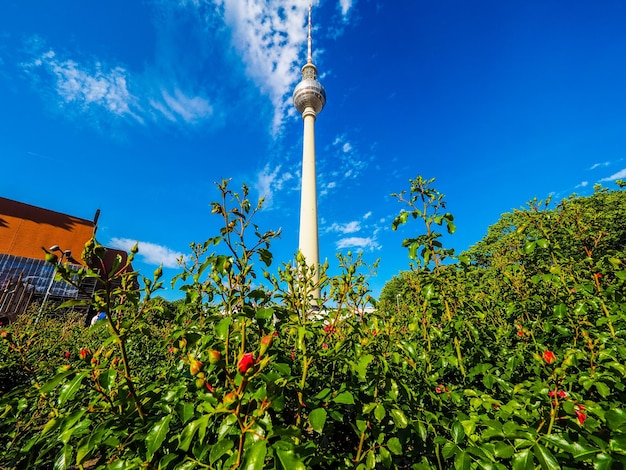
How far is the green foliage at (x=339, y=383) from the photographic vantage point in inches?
45.9

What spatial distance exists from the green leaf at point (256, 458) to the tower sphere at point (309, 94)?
49890mm

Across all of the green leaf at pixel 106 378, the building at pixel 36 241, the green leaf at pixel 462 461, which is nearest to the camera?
the green leaf at pixel 462 461

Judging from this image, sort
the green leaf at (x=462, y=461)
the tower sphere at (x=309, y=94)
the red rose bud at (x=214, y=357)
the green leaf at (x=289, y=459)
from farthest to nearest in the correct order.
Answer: the tower sphere at (x=309, y=94) < the green leaf at (x=462, y=461) < the red rose bud at (x=214, y=357) < the green leaf at (x=289, y=459)

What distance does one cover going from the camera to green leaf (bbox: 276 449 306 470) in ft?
3.03

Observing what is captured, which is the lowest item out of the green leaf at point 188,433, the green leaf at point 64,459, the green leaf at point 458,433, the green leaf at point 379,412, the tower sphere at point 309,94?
the green leaf at point 64,459

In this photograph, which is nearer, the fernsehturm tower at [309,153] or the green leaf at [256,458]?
the green leaf at [256,458]

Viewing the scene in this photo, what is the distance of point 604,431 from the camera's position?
1283 millimetres

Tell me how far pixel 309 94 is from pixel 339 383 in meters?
49.7

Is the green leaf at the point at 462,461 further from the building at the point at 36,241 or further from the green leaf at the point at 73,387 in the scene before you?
the building at the point at 36,241

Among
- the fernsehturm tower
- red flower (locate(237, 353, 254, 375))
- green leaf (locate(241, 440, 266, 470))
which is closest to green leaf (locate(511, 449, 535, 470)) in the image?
green leaf (locate(241, 440, 266, 470))

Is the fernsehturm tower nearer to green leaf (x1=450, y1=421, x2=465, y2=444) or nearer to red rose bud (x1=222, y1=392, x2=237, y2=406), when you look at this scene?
green leaf (x1=450, y1=421, x2=465, y2=444)

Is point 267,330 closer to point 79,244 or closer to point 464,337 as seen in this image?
point 464,337

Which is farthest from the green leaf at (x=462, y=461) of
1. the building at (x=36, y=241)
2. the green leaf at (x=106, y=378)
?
the building at (x=36, y=241)

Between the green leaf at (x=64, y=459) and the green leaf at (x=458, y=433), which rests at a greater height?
the green leaf at (x=458, y=433)
